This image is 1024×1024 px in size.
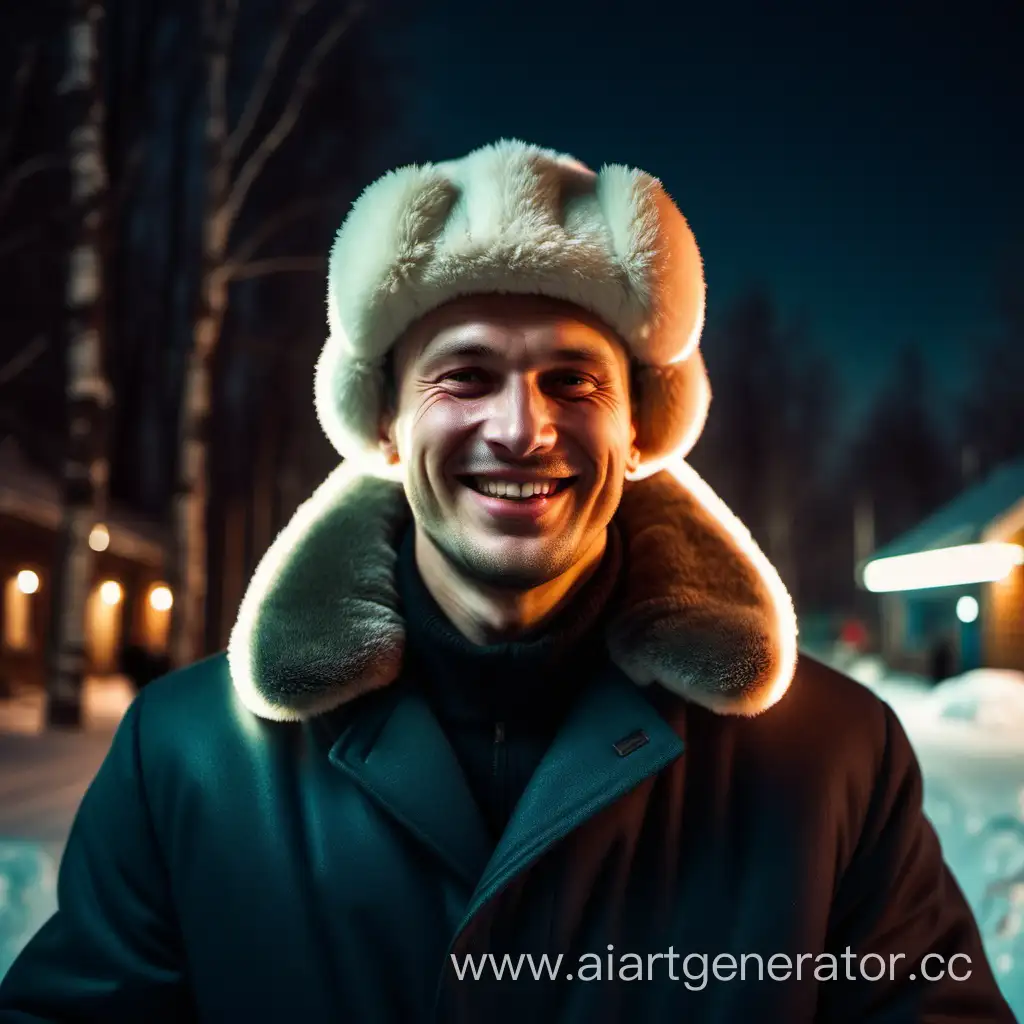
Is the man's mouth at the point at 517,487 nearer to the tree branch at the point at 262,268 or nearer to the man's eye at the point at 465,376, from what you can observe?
the man's eye at the point at 465,376

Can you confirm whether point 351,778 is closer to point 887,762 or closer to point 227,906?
point 227,906

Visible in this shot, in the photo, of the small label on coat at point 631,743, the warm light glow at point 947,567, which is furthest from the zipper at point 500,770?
the warm light glow at point 947,567

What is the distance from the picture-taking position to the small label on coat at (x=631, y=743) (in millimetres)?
1892

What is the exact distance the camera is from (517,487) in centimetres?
190

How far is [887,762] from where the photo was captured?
2105mm

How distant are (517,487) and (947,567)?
18.7 meters

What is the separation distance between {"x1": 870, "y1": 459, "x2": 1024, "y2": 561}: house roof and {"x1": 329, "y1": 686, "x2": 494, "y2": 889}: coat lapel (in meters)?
17.3

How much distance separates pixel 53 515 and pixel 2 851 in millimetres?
14074

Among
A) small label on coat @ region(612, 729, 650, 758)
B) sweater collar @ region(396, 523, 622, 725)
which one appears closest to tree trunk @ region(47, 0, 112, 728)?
sweater collar @ region(396, 523, 622, 725)

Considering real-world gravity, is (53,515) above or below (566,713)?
below

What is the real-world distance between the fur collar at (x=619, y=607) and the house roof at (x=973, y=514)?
16725mm

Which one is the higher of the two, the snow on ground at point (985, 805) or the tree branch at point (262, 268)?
the tree branch at point (262, 268)

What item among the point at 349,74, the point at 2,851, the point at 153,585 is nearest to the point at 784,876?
the point at 2,851

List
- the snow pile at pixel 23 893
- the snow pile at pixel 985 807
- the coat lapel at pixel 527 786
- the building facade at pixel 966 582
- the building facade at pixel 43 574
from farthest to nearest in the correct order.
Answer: the building facade at pixel 966 582
the building facade at pixel 43 574
the snow pile at pixel 985 807
the snow pile at pixel 23 893
the coat lapel at pixel 527 786
